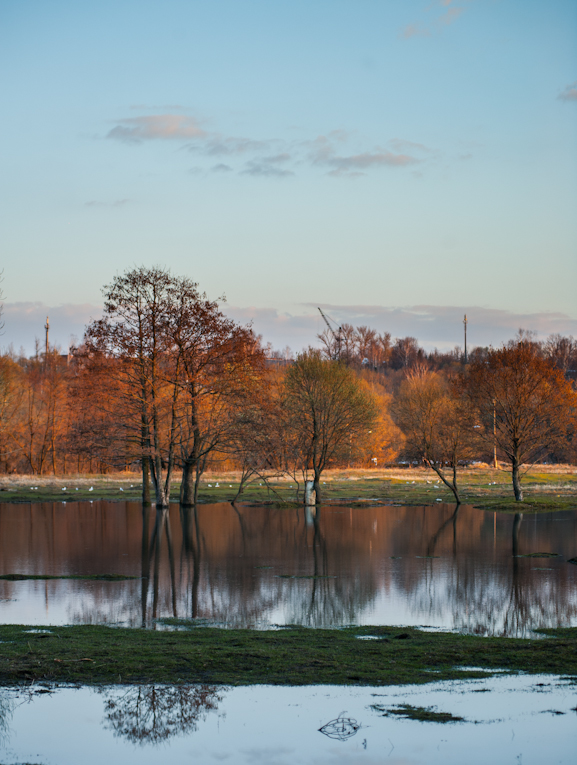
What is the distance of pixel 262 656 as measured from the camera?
997 cm

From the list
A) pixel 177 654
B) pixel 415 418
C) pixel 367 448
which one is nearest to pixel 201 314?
pixel 415 418

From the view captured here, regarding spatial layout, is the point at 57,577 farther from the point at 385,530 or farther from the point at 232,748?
the point at 385,530

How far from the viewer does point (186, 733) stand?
7.48 metres

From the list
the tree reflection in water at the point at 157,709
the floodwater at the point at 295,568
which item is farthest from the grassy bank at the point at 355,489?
the tree reflection in water at the point at 157,709

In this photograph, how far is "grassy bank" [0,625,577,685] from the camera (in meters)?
8.98

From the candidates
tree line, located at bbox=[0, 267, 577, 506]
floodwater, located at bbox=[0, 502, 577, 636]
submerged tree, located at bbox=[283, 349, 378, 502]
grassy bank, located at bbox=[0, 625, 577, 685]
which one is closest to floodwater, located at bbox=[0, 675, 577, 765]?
grassy bank, located at bbox=[0, 625, 577, 685]

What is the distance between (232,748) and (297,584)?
10619 millimetres

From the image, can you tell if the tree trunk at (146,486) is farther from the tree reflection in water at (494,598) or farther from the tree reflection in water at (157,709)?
the tree reflection in water at (157,709)

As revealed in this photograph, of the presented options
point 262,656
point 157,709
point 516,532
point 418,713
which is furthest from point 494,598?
point 516,532

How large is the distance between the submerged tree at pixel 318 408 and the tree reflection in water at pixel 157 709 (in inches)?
1292

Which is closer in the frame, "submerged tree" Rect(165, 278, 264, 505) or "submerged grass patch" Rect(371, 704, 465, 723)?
"submerged grass patch" Rect(371, 704, 465, 723)

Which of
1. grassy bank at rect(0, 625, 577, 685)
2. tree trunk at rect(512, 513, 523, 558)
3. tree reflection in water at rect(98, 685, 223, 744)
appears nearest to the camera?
tree reflection in water at rect(98, 685, 223, 744)

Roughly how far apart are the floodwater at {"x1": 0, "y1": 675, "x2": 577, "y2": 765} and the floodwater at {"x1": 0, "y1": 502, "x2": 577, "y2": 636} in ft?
16.1

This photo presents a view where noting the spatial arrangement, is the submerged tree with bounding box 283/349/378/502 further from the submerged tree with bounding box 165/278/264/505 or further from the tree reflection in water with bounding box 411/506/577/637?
the tree reflection in water with bounding box 411/506/577/637
